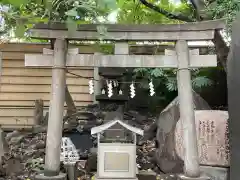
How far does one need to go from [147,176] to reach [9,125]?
5.52 meters

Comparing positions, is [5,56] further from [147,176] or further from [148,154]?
[147,176]

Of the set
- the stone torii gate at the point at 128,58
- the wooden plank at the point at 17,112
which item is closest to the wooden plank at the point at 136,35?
the stone torii gate at the point at 128,58

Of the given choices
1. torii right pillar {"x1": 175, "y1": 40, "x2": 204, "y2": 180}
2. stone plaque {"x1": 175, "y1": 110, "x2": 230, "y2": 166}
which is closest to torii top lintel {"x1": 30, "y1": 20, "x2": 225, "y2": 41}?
torii right pillar {"x1": 175, "y1": 40, "x2": 204, "y2": 180}

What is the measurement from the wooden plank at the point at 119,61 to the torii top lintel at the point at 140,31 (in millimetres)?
312

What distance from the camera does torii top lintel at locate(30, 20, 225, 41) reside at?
5184 mm

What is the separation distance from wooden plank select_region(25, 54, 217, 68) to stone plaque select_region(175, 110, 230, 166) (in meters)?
1.31

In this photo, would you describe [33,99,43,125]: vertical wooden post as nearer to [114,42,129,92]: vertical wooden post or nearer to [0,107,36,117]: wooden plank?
[0,107,36,117]: wooden plank

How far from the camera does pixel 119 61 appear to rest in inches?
207

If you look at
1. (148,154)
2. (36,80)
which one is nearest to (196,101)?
(148,154)

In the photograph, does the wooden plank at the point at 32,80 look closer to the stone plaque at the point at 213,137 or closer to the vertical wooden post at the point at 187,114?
the stone plaque at the point at 213,137

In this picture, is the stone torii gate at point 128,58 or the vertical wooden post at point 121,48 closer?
the stone torii gate at point 128,58

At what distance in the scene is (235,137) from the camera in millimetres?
4418

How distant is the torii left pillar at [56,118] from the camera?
196 inches

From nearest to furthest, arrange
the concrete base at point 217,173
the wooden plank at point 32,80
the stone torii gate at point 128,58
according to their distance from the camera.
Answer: the stone torii gate at point 128,58
the concrete base at point 217,173
the wooden plank at point 32,80
